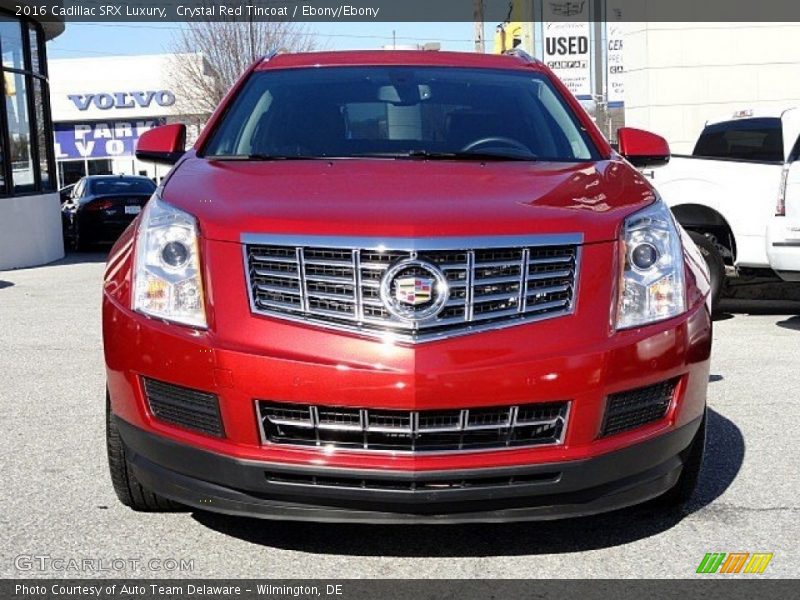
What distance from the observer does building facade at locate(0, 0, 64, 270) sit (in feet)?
53.0

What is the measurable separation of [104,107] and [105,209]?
32473 millimetres

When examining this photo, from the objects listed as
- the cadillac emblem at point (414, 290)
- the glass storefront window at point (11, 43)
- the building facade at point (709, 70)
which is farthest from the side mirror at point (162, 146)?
the building facade at point (709, 70)

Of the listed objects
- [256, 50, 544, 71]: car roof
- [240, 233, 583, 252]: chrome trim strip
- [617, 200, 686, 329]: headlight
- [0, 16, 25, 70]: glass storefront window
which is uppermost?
[0, 16, 25, 70]: glass storefront window

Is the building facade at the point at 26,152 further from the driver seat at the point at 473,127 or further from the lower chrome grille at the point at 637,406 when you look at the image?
the lower chrome grille at the point at 637,406

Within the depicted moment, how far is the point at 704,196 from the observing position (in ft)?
31.2

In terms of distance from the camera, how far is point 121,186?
66.2ft

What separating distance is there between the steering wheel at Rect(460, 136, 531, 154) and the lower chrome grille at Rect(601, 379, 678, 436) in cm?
147

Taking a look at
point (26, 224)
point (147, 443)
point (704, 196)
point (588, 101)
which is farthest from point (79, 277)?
point (588, 101)

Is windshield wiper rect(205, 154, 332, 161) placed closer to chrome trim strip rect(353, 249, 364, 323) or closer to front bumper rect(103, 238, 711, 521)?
front bumper rect(103, 238, 711, 521)

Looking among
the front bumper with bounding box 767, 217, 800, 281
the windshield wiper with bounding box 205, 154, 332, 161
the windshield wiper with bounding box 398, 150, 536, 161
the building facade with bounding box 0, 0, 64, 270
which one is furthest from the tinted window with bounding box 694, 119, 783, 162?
the building facade with bounding box 0, 0, 64, 270

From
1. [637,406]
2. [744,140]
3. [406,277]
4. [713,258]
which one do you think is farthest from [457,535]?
[744,140]

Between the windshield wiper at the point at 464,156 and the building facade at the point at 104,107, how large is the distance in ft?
153

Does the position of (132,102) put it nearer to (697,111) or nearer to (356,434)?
(697,111)

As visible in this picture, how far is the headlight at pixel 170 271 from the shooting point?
3504 millimetres
